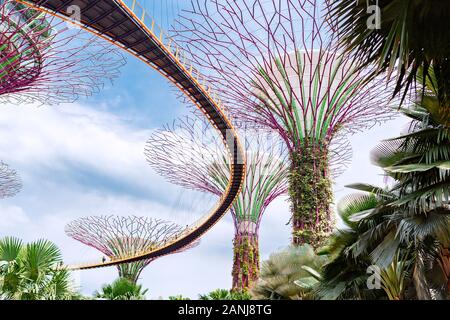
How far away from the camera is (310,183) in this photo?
13.3 m

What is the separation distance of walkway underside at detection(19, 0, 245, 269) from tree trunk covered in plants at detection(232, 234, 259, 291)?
344 cm

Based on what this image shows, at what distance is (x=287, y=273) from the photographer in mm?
11898

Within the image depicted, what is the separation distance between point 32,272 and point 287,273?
674 cm

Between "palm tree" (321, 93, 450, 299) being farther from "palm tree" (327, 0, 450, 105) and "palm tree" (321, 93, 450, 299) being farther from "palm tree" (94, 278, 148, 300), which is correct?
"palm tree" (94, 278, 148, 300)

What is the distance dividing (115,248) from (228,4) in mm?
26732

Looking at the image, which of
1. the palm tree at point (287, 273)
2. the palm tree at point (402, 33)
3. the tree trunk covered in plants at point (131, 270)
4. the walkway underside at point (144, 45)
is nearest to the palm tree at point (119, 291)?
the palm tree at point (287, 273)

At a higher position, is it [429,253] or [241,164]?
[241,164]

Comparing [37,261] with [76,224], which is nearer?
[37,261]

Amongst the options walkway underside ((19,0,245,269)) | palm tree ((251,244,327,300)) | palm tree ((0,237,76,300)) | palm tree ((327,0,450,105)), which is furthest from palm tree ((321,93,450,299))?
walkway underside ((19,0,245,269))

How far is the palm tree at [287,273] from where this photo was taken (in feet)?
37.9

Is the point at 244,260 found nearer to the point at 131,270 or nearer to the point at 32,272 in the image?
the point at 131,270

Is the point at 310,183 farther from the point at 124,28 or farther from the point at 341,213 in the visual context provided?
the point at 124,28

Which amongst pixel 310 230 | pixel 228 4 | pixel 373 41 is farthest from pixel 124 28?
pixel 373 41
